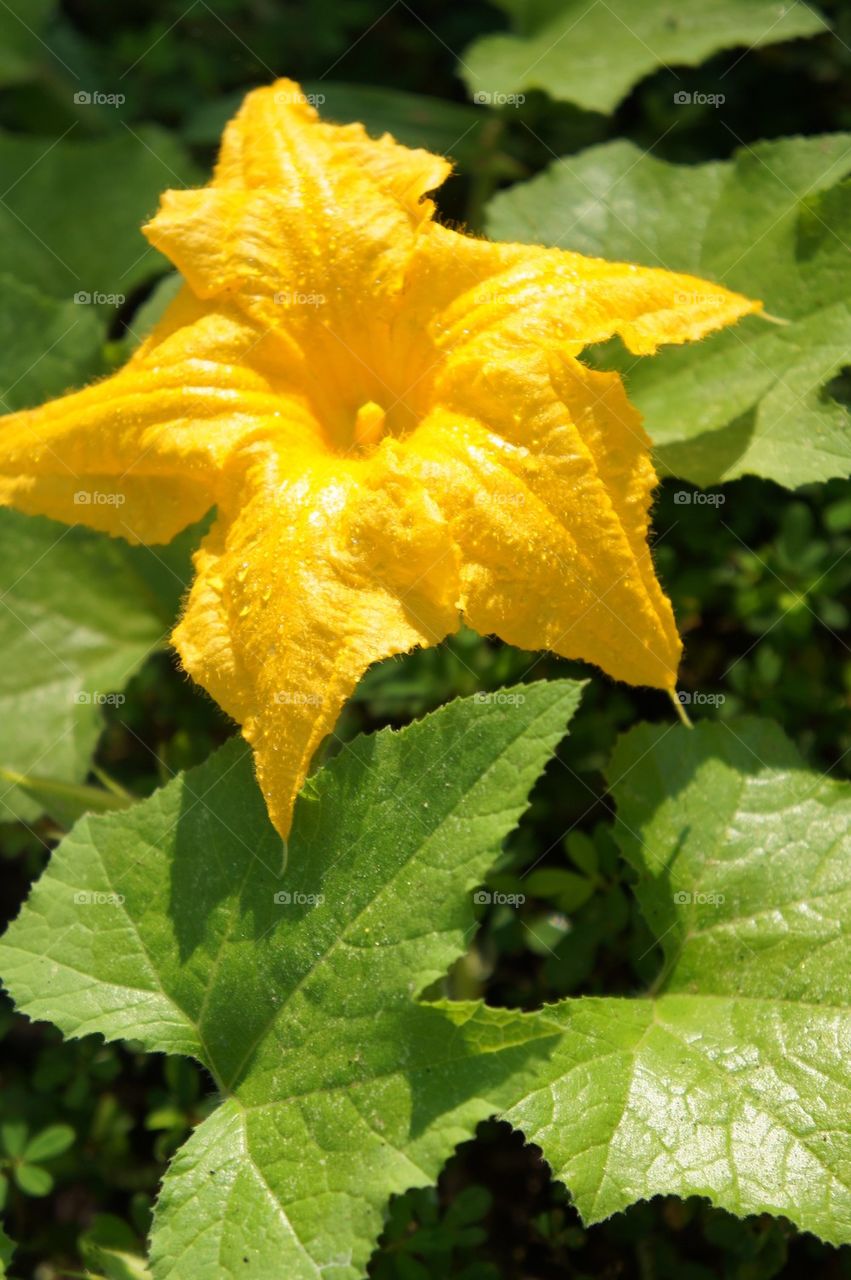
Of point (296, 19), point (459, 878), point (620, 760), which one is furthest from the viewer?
point (296, 19)

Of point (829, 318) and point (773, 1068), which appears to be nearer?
point (773, 1068)

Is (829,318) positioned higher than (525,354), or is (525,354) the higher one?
(525,354)

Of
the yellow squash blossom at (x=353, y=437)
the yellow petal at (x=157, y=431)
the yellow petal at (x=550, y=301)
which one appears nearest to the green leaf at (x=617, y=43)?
the yellow squash blossom at (x=353, y=437)

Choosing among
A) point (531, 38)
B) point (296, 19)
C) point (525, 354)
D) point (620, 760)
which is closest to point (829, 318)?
point (525, 354)

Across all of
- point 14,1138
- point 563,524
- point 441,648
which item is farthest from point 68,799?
point 563,524

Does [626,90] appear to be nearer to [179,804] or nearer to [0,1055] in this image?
[179,804]

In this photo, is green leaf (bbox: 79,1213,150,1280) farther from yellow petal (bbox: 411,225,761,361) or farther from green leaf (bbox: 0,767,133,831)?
yellow petal (bbox: 411,225,761,361)

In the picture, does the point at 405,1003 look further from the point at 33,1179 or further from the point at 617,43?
the point at 617,43

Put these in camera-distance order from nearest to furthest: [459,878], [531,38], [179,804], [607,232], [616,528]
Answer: [459,878] → [616,528] → [179,804] → [607,232] → [531,38]
